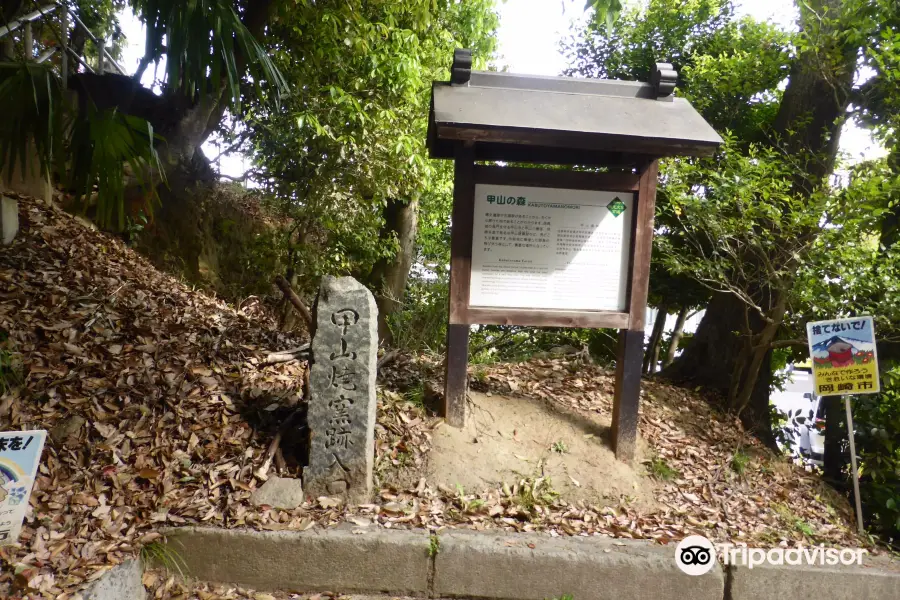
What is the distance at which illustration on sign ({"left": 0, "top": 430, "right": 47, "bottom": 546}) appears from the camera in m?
2.90

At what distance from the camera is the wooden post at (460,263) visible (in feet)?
13.5

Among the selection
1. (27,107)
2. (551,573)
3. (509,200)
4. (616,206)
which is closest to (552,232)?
(509,200)

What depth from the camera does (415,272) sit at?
9.80m

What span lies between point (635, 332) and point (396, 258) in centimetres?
540

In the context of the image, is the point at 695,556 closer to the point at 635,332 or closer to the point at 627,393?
the point at 627,393

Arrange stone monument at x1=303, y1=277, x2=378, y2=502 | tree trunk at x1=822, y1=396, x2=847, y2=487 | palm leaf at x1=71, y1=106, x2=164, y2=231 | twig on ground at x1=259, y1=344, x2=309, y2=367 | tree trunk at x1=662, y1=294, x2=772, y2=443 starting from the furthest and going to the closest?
tree trunk at x1=662, y1=294, x2=772, y2=443
tree trunk at x1=822, y1=396, x2=847, y2=487
twig on ground at x1=259, y1=344, x2=309, y2=367
stone monument at x1=303, y1=277, x2=378, y2=502
palm leaf at x1=71, y1=106, x2=164, y2=231

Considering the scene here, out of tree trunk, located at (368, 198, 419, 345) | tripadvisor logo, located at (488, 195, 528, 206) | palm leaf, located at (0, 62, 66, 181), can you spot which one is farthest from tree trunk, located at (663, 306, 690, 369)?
palm leaf, located at (0, 62, 66, 181)

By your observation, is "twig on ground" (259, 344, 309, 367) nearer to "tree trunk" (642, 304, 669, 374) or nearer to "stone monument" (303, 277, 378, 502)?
"stone monument" (303, 277, 378, 502)

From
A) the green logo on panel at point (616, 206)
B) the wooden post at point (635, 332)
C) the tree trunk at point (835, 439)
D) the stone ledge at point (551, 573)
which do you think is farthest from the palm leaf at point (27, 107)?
the tree trunk at point (835, 439)

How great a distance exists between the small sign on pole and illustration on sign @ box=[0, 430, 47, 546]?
5.00m

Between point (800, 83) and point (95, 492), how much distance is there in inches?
260

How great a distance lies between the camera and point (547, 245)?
4207mm

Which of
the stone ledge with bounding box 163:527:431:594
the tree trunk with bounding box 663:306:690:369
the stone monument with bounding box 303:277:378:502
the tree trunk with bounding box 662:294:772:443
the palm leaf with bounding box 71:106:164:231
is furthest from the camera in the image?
the tree trunk with bounding box 663:306:690:369

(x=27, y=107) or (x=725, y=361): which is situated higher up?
(x=27, y=107)
